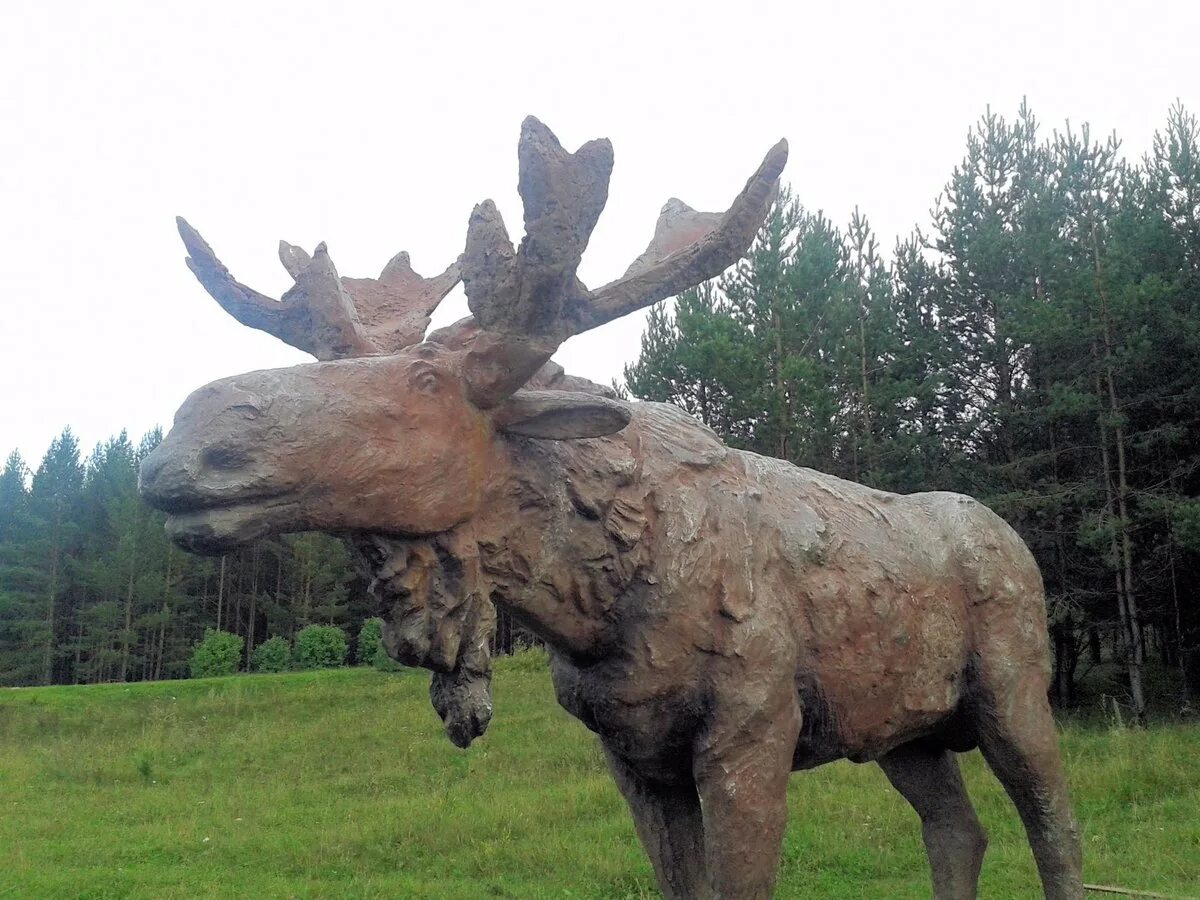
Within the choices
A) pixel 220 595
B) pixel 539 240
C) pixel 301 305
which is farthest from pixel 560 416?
pixel 220 595

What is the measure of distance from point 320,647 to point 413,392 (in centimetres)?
2539

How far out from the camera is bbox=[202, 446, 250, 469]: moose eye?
193cm

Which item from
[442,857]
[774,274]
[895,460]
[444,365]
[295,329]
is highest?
[774,274]

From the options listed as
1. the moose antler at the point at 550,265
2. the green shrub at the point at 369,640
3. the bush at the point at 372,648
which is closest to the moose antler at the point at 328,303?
the moose antler at the point at 550,265

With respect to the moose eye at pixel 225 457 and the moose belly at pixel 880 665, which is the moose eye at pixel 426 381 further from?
the moose belly at pixel 880 665

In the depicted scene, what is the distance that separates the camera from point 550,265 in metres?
2.13

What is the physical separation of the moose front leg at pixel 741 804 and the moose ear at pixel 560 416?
0.82 metres

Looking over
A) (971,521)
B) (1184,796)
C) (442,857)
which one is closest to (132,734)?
(442,857)

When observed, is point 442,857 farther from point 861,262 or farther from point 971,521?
point 861,262

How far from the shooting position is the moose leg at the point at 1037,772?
3.10 meters

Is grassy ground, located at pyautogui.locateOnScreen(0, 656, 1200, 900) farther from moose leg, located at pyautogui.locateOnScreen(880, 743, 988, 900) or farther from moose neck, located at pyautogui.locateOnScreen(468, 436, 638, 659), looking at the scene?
moose neck, located at pyautogui.locateOnScreen(468, 436, 638, 659)

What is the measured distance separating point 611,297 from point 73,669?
38813mm

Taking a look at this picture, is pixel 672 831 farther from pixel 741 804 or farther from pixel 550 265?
pixel 550 265

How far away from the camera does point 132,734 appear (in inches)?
Result: 563
